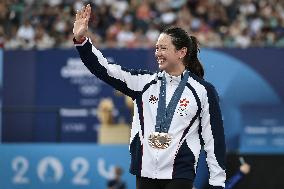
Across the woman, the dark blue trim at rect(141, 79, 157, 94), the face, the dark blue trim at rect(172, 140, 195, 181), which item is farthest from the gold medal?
the face

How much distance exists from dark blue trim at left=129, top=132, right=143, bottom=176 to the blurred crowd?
11879 mm

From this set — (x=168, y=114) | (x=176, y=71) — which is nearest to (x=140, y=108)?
(x=168, y=114)

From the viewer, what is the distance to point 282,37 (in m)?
18.3

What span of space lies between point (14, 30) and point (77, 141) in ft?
11.8

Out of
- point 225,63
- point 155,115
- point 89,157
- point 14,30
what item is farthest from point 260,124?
point 155,115

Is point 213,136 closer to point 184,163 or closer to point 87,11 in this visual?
point 184,163

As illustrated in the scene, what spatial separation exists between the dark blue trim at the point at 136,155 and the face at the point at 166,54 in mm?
493

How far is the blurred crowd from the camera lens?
60.1ft

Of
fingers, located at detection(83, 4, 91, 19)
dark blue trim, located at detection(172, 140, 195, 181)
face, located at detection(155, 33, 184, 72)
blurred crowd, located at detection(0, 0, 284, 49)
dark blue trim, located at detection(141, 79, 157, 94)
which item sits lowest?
dark blue trim, located at detection(172, 140, 195, 181)

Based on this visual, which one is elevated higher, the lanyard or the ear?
the ear

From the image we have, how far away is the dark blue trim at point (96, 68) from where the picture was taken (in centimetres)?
571

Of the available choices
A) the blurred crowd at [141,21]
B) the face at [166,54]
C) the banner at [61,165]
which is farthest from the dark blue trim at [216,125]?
the blurred crowd at [141,21]

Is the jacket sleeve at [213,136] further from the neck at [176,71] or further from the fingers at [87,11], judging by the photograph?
the fingers at [87,11]

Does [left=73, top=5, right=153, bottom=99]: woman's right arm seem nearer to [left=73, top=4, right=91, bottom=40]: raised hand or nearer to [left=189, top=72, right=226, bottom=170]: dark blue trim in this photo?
[left=73, top=4, right=91, bottom=40]: raised hand
